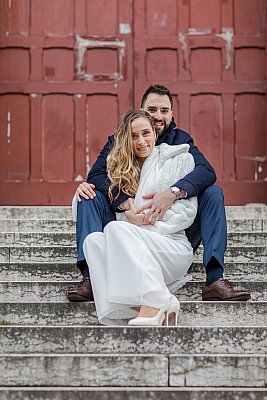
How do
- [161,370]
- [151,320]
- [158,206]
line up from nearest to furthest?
1. [161,370]
2. [151,320]
3. [158,206]

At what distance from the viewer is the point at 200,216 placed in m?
4.94

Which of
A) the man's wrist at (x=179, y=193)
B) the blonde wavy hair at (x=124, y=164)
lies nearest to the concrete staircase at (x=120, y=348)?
the man's wrist at (x=179, y=193)

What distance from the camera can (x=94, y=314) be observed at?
4.57 metres

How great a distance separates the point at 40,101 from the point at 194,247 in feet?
10.4

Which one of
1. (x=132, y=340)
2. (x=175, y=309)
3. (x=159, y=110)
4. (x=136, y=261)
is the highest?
(x=159, y=110)

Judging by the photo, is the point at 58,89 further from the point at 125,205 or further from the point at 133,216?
the point at 133,216

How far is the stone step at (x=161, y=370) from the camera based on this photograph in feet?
12.3

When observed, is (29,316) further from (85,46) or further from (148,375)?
(85,46)

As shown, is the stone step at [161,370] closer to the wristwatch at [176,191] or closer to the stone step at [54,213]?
the wristwatch at [176,191]

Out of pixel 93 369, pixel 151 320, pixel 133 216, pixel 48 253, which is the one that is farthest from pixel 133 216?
pixel 93 369

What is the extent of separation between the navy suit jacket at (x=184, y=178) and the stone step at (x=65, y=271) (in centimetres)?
55

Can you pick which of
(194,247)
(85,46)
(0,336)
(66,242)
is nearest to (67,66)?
(85,46)

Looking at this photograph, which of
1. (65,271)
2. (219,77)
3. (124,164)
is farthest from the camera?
(219,77)

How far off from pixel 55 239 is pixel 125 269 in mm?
1634
